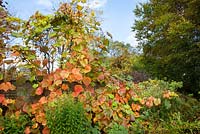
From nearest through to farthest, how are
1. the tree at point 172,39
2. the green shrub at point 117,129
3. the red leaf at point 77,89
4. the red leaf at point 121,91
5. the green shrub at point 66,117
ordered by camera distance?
1. the green shrub at point 66,117
2. the green shrub at point 117,129
3. the red leaf at point 77,89
4. the red leaf at point 121,91
5. the tree at point 172,39

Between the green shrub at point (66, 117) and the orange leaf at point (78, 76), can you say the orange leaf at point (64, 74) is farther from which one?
the green shrub at point (66, 117)

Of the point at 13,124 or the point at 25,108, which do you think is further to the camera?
the point at 25,108

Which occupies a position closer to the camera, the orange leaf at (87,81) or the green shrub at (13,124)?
the green shrub at (13,124)

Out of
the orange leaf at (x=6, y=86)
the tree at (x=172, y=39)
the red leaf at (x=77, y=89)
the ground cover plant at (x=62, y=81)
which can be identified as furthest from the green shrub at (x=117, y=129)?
the tree at (x=172, y=39)

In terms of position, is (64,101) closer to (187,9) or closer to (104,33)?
(104,33)

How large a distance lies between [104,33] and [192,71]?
37.0 ft

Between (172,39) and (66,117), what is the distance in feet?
38.6

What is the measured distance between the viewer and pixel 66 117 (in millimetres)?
3971

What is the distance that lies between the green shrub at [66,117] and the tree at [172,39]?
10.6 meters

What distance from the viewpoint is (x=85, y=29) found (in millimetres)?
4875

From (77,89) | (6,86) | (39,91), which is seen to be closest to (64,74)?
(77,89)

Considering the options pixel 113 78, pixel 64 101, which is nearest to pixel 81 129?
pixel 64 101

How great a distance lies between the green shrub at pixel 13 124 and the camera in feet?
14.1

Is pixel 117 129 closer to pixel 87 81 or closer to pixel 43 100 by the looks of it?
pixel 87 81
